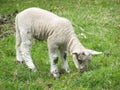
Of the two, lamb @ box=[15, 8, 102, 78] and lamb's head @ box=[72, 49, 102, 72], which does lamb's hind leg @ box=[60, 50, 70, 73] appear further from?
lamb's head @ box=[72, 49, 102, 72]

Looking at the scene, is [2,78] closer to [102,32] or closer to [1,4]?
[102,32]

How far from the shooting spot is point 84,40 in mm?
13930

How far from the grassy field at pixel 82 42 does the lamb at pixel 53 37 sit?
282mm

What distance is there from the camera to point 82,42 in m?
13.7

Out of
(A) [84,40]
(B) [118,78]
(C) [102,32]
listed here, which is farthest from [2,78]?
(C) [102,32]

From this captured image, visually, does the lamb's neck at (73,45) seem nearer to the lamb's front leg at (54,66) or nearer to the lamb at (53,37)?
the lamb at (53,37)

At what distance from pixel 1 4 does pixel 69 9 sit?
12.3 feet

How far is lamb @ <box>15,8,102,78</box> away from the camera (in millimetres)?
10250

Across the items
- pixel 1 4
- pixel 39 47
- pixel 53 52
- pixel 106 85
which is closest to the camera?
pixel 106 85

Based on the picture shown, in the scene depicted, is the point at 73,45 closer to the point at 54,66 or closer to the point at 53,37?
the point at 53,37

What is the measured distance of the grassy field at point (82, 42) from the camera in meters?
9.88

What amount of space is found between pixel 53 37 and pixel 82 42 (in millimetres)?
3346

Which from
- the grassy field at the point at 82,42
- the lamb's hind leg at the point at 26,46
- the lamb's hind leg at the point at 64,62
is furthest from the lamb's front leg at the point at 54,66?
the lamb's hind leg at the point at 26,46

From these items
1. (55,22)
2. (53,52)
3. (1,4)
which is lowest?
(1,4)
